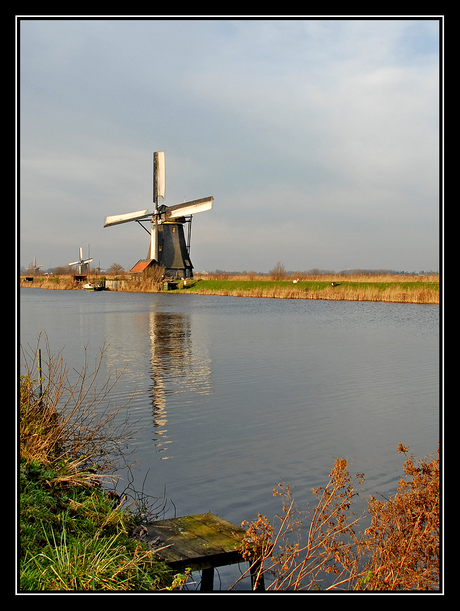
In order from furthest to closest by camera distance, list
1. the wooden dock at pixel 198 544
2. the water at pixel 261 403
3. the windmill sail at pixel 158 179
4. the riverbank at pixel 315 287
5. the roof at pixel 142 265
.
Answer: the roof at pixel 142 265, the windmill sail at pixel 158 179, the riverbank at pixel 315 287, the water at pixel 261 403, the wooden dock at pixel 198 544

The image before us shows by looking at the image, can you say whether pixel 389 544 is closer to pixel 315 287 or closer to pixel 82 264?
pixel 315 287

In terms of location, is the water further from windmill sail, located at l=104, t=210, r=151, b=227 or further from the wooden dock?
windmill sail, located at l=104, t=210, r=151, b=227

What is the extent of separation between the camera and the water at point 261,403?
16.6ft

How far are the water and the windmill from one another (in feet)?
70.6

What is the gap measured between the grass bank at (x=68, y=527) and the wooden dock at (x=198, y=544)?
10cm

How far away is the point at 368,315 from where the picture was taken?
23953mm

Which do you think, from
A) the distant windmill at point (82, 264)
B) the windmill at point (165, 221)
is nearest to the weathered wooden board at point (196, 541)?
the windmill at point (165, 221)

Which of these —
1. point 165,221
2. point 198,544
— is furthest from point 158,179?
point 198,544

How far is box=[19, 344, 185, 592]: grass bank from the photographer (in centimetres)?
250

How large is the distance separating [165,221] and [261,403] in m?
32.7

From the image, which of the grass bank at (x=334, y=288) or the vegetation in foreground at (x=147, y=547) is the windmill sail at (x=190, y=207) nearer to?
the grass bank at (x=334, y=288)

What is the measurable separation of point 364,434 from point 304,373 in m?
4.20

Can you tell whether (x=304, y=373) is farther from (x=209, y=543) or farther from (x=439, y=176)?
(x=439, y=176)
